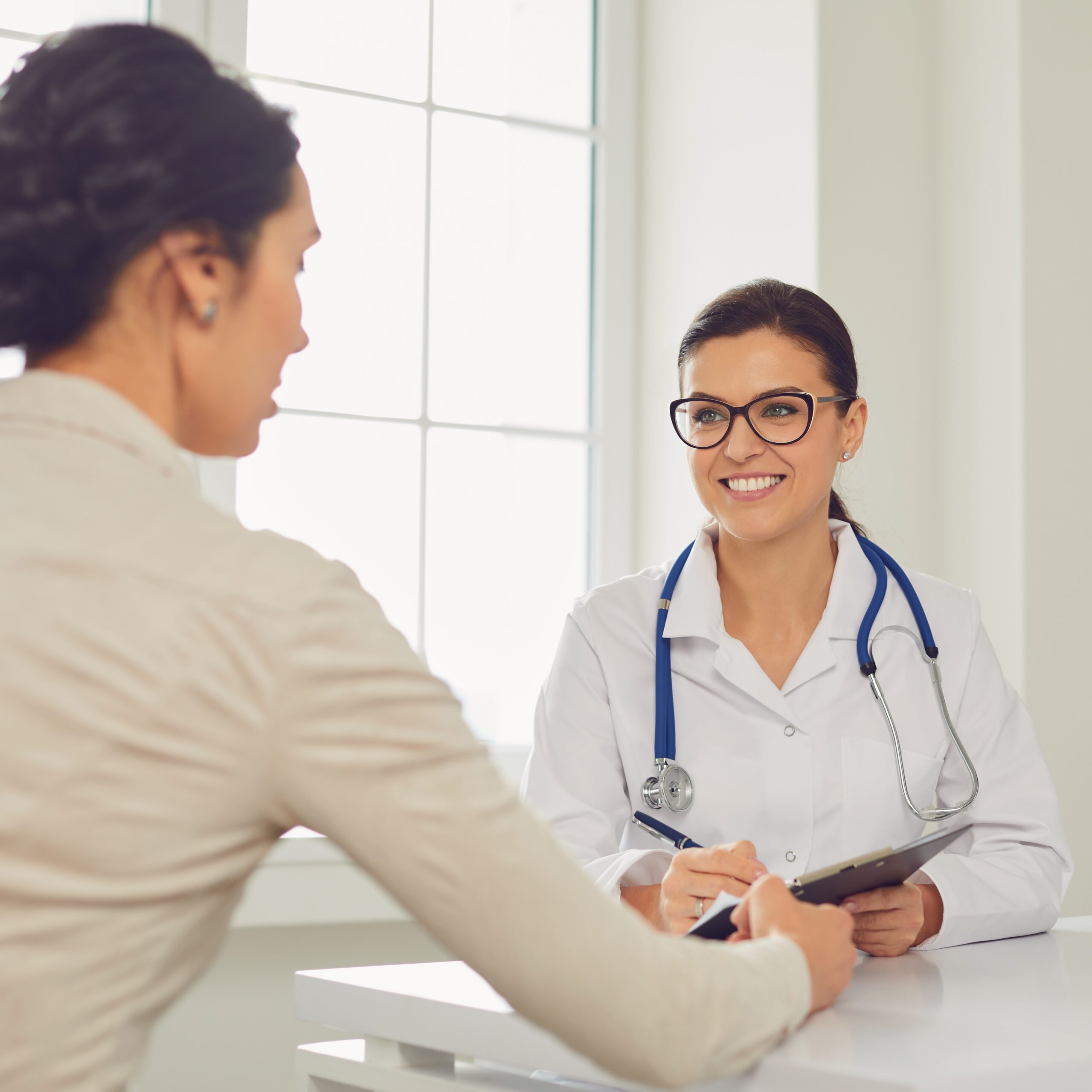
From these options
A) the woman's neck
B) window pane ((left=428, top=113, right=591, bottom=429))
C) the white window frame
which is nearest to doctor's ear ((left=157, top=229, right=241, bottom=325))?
the woman's neck

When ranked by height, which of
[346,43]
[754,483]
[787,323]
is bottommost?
[754,483]

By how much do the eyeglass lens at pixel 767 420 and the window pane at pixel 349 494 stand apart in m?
1.07

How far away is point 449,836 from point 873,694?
1.21m

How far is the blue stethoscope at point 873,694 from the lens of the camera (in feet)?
5.55

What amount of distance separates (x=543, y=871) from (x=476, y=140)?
2.60m

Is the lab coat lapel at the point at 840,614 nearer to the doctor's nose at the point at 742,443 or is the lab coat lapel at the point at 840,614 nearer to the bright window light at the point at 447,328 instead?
the doctor's nose at the point at 742,443

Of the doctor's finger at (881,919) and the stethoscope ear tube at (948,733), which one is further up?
the stethoscope ear tube at (948,733)

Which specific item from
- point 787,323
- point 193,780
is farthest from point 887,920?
point 193,780

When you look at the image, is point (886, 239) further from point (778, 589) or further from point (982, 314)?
point (778, 589)

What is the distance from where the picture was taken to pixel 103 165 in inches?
28.9

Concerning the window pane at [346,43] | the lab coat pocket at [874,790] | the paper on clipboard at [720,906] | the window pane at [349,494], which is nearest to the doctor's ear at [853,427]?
→ the lab coat pocket at [874,790]

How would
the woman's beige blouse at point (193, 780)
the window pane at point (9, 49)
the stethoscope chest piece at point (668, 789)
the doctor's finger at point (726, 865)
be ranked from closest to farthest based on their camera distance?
the woman's beige blouse at point (193, 780) → the doctor's finger at point (726, 865) → the stethoscope chest piece at point (668, 789) → the window pane at point (9, 49)

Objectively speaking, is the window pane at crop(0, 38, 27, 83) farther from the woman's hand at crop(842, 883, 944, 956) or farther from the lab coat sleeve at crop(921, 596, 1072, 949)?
the woman's hand at crop(842, 883, 944, 956)

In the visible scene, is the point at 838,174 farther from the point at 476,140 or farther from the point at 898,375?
the point at 476,140
